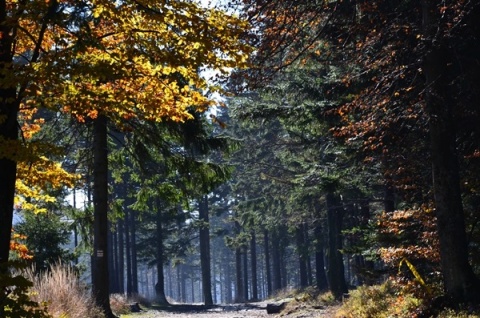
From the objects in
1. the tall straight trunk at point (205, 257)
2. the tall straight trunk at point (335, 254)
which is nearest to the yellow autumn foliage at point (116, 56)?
the tall straight trunk at point (335, 254)

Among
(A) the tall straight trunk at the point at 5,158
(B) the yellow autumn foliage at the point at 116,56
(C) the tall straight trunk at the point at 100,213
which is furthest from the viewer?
(C) the tall straight trunk at the point at 100,213

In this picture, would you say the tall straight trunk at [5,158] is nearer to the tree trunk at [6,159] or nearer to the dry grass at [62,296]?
the tree trunk at [6,159]

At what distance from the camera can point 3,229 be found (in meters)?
8.52

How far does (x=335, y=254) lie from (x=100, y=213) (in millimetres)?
16832

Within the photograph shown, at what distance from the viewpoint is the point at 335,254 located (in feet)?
99.6

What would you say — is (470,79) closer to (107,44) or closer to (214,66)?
(214,66)

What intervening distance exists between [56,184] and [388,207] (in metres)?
12.4

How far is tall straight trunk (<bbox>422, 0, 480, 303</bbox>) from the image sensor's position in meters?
11.1

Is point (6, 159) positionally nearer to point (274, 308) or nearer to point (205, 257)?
point (274, 308)

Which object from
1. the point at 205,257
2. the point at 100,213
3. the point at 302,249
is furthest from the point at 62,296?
the point at 205,257

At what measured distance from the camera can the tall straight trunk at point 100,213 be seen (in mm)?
16141

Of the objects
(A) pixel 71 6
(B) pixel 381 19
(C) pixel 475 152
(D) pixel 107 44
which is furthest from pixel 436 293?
(A) pixel 71 6

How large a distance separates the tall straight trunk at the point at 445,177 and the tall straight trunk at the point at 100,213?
8921mm

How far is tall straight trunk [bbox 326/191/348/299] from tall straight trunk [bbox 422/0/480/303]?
1662cm
